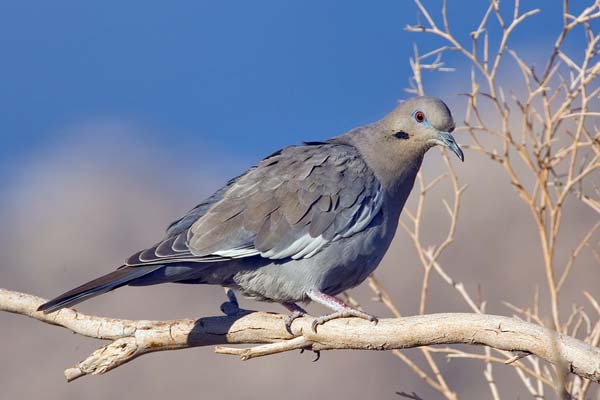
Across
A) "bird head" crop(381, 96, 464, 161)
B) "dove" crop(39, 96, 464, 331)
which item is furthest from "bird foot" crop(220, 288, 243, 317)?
"bird head" crop(381, 96, 464, 161)

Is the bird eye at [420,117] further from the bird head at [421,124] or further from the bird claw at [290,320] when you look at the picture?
the bird claw at [290,320]

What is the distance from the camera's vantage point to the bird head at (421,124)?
5.49 metres

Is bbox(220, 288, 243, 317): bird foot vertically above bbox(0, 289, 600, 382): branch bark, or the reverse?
bbox(220, 288, 243, 317): bird foot

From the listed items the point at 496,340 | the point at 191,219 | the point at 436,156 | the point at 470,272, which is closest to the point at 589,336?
the point at 496,340

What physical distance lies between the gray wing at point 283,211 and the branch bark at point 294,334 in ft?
1.35

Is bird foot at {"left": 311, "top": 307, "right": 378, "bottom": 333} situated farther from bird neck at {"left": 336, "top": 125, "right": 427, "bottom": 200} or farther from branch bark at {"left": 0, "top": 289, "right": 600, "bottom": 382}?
bird neck at {"left": 336, "top": 125, "right": 427, "bottom": 200}

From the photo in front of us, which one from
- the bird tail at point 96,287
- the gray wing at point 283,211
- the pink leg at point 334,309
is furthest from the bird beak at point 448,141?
the bird tail at point 96,287

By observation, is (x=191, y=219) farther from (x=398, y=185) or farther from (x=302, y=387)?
(x=302, y=387)

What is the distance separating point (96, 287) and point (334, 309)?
1.17 meters

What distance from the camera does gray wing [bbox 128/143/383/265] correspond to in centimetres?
504

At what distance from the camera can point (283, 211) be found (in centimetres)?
525

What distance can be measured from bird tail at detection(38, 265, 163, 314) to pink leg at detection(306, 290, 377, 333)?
2.64 feet

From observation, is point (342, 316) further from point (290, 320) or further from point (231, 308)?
point (231, 308)

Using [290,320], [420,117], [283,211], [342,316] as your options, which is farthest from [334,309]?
[420,117]
